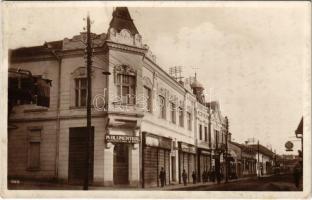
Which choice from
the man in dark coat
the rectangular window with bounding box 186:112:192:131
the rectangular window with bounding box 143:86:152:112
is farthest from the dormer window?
the man in dark coat

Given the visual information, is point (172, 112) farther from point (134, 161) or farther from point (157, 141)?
point (134, 161)

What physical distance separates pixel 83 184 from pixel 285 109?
11.0ft

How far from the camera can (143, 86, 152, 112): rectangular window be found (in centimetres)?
1064

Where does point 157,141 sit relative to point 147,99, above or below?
below

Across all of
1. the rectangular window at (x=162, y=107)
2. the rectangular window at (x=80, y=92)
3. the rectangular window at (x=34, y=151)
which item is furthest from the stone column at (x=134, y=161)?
the rectangular window at (x=34, y=151)

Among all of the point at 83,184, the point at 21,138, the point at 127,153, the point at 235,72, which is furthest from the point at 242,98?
the point at 21,138

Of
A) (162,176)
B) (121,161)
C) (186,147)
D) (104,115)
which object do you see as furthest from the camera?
(186,147)

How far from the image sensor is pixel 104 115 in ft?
34.6

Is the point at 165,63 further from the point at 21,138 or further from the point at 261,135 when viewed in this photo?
the point at 21,138

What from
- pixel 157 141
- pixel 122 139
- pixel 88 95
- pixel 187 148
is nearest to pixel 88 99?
pixel 88 95

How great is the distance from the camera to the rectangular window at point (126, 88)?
34.8 feet

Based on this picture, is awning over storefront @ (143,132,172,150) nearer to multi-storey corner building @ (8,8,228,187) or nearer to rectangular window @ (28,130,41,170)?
multi-storey corner building @ (8,8,228,187)

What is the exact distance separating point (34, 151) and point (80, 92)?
47.1 inches

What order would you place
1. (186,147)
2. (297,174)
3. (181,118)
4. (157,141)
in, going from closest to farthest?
(297,174) → (157,141) → (181,118) → (186,147)
